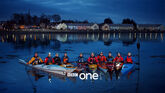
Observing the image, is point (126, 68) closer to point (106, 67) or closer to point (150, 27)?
point (106, 67)

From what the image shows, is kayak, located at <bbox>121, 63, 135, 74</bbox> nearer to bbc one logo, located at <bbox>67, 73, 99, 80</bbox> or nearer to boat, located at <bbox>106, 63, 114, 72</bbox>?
boat, located at <bbox>106, 63, 114, 72</bbox>

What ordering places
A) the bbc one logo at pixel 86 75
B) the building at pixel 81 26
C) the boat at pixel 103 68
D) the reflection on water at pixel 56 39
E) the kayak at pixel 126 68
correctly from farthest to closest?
1. the building at pixel 81 26
2. the reflection on water at pixel 56 39
3. the kayak at pixel 126 68
4. the boat at pixel 103 68
5. the bbc one logo at pixel 86 75

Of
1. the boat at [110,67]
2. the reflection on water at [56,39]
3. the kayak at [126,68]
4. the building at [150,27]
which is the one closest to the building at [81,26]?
the building at [150,27]

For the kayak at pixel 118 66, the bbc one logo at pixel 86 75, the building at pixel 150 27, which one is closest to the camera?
the bbc one logo at pixel 86 75

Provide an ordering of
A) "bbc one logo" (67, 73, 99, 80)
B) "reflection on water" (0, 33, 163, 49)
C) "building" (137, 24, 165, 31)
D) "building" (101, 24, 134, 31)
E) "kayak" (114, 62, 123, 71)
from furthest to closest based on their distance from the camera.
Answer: "building" (137, 24, 165, 31) < "building" (101, 24, 134, 31) < "reflection on water" (0, 33, 163, 49) < "kayak" (114, 62, 123, 71) < "bbc one logo" (67, 73, 99, 80)

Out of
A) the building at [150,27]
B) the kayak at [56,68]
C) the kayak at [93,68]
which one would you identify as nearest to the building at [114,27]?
the building at [150,27]

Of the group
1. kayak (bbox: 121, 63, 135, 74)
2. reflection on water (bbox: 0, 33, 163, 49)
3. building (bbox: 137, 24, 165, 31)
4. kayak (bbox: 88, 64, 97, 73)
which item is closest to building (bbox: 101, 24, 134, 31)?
building (bbox: 137, 24, 165, 31)

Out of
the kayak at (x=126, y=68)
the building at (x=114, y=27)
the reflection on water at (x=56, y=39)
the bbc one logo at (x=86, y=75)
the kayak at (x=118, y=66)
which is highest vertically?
the building at (x=114, y=27)

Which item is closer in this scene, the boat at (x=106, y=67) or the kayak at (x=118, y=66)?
the boat at (x=106, y=67)

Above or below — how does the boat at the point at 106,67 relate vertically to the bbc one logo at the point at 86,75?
above

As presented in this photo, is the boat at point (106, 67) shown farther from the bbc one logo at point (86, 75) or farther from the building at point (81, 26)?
the building at point (81, 26)

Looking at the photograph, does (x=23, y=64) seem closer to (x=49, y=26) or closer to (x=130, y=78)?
(x=130, y=78)

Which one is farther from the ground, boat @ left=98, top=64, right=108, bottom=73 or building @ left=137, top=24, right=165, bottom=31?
building @ left=137, top=24, right=165, bottom=31

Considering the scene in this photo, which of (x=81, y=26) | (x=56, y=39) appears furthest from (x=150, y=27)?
(x=56, y=39)
